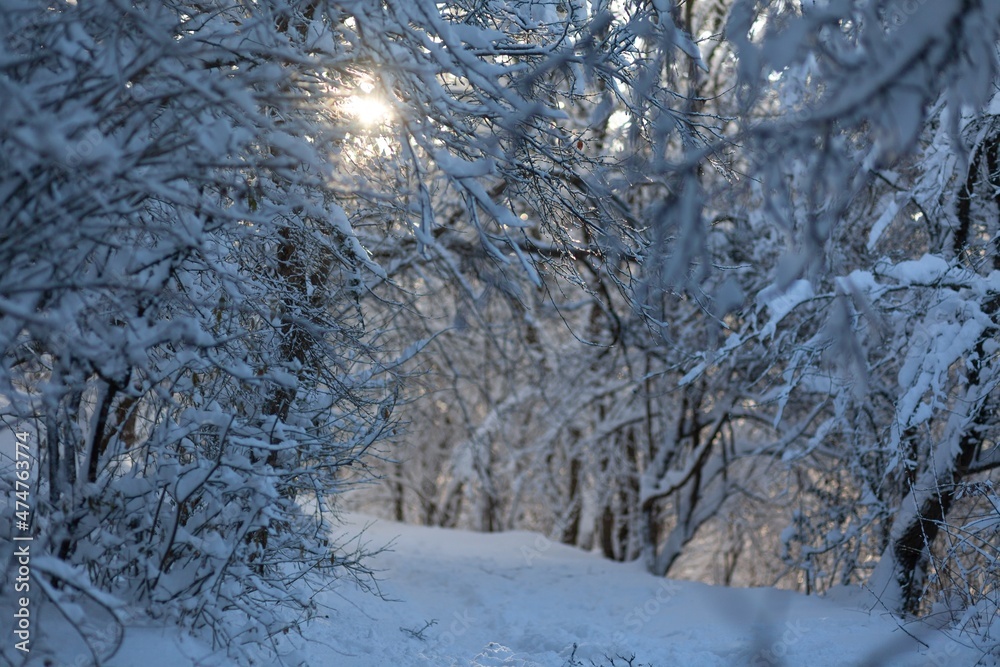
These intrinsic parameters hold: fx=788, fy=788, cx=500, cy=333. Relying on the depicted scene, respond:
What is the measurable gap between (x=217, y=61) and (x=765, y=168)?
101 inches

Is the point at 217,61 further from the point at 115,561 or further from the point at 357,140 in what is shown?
the point at 115,561

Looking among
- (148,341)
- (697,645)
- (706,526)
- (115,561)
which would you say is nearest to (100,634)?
(115,561)

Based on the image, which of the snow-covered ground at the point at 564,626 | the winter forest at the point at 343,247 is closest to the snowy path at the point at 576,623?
the snow-covered ground at the point at 564,626

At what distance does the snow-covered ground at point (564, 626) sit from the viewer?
14.0ft

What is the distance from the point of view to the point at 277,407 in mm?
4219

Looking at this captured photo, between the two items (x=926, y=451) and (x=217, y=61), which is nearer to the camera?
(x=217, y=61)

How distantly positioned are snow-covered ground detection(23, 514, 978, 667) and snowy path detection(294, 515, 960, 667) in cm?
1

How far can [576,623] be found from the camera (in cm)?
585

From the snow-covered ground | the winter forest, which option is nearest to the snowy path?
the snow-covered ground

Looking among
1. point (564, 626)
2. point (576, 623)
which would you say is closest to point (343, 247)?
point (564, 626)

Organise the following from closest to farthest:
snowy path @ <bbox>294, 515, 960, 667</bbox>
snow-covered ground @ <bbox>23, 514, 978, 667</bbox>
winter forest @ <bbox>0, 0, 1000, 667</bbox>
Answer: winter forest @ <bbox>0, 0, 1000, 667</bbox>, snow-covered ground @ <bbox>23, 514, 978, 667</bbox>, snowy path @ <bbox>294, 515, 960, 667</bbox>

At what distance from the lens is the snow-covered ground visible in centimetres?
428

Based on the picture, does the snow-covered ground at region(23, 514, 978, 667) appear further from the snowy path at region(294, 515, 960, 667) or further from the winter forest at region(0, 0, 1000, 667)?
the winter forest at region(0, 0, 1000, 667)

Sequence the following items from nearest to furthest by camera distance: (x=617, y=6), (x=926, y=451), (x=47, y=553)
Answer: (x=47, y=553)
(x=617, y=6)
(x=926, y=451)
